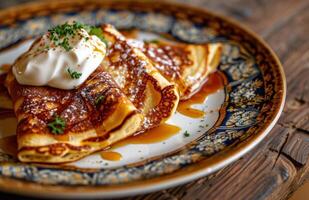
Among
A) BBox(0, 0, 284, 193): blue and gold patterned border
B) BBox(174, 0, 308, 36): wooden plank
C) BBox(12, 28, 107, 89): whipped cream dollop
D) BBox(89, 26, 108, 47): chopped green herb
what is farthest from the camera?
BBox(174, 0, 308, 36): wooden plank

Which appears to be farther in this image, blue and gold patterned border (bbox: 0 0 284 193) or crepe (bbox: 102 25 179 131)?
crepe (bbox: 102 25 179 131)

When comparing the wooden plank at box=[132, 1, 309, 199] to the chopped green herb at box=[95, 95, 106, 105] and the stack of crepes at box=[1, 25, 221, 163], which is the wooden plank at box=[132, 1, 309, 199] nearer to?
the stack of crepes at box=[1, 25, 221, 163]

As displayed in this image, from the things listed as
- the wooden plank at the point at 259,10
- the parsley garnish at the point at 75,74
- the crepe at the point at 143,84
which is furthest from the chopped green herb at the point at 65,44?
the wooden plank at the point at 259,10

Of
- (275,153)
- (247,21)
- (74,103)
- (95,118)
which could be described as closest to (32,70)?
(74,103)

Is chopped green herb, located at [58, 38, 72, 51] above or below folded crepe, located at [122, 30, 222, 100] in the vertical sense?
above

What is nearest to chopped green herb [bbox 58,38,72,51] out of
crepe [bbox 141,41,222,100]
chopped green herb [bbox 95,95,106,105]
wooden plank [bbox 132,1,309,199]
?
chopped green herb [bbox 95,95,106,105]

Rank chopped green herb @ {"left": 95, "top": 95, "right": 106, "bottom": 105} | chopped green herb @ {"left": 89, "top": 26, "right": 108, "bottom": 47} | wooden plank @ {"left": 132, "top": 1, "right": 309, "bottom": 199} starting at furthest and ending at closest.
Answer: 1. chopped green herb @ {"left": 89, "top": 26, "right": 108, "bottom": 47}
2. chopped green herb @ {"left": 95, "top": 95, "right": 106, "bottom": 105}
3. wooden plank @ {"left": 132, "top": 1, "right": 309, "bottom": 199}

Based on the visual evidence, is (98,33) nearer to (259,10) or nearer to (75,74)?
(75,74)
